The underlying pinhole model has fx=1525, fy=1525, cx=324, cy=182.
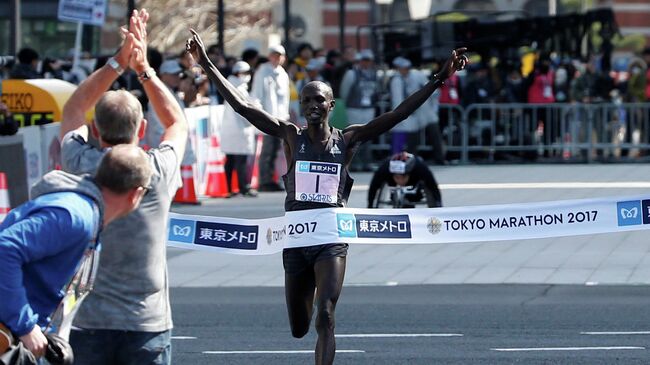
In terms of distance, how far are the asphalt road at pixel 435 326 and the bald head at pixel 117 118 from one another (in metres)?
3.72

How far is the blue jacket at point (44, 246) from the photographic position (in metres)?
4.81

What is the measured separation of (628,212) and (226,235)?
261 centimetres

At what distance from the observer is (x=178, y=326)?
1093 centimetres

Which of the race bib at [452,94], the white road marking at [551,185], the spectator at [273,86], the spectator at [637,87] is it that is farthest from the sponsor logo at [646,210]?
the spectator at [637,87]

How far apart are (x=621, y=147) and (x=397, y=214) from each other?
1666 centimetres

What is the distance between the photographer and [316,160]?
27.6 feet

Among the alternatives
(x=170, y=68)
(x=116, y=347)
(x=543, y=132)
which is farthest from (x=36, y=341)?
(x=543, y=132)

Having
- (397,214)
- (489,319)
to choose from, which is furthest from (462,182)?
(397,214)

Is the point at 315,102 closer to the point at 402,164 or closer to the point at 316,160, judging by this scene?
the point at 316,160

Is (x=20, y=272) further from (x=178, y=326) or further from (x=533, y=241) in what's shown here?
(x=533, y=241)

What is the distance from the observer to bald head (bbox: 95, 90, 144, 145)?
19.1 feet

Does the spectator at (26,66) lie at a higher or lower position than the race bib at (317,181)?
higher

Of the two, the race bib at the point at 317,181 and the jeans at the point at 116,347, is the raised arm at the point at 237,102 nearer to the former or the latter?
the race bib at the point at 317,181

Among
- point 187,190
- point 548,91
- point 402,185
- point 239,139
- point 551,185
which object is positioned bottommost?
point 551,185
